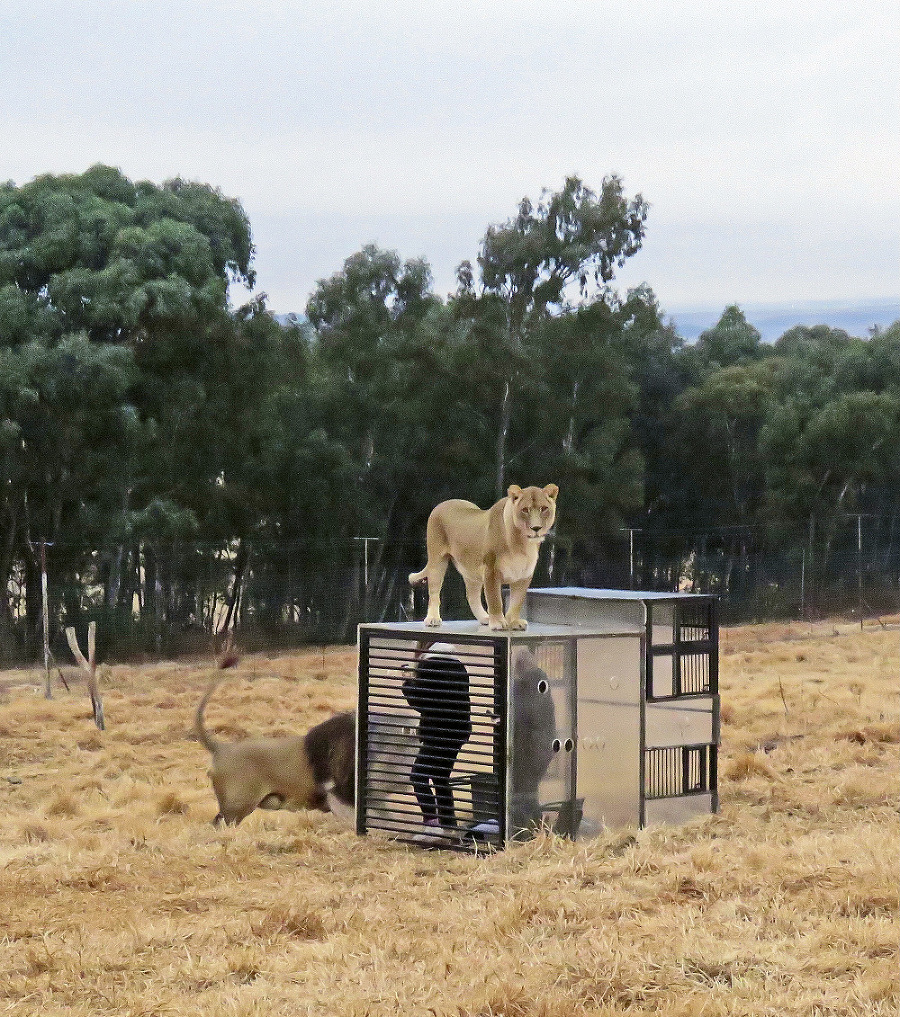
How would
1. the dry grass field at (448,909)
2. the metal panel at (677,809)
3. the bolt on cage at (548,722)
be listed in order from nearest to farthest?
the dry grass field at (448,909), the bolt on cage at (548,722), the metal panel at (677,809)

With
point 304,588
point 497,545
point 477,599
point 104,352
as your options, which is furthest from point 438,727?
point 104,352

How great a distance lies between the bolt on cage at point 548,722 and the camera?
7.45 meters

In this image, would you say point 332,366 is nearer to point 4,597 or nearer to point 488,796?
point 4,597

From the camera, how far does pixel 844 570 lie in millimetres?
25938

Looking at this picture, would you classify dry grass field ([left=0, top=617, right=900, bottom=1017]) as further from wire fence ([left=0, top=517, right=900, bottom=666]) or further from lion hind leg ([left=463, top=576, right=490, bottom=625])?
wire fence ([left=0, top=517, right=900, bottom=666])

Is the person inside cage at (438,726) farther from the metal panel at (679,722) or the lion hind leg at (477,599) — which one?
the metal panel at (679,722)

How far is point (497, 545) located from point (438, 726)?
103 centimetres

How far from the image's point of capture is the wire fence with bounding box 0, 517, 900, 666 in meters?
19.1

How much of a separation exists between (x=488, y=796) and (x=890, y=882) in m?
2.13

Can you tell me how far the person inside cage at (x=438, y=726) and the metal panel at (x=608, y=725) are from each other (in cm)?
70

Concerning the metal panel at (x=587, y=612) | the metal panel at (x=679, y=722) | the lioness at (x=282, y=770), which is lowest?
the lioness at (x=282, y=770)

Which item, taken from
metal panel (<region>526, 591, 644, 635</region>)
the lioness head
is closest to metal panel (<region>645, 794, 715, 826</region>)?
metal panel (<region>526, 591, 644, 635</region>)

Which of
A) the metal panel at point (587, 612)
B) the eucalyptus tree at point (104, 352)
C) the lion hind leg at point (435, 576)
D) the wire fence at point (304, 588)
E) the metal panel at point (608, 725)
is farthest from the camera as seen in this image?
the eucalyptus tree at point (104, 352)

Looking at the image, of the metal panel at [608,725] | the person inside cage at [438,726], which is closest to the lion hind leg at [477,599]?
the person inside cage at [438,726]
